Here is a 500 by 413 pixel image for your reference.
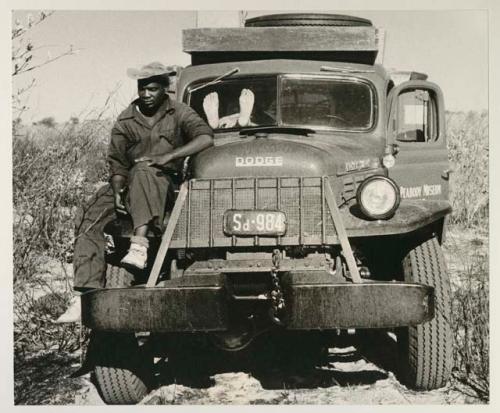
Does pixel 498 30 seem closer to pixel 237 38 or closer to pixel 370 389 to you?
pixel 237 38

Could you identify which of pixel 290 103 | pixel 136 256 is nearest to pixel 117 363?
pixel 136 256

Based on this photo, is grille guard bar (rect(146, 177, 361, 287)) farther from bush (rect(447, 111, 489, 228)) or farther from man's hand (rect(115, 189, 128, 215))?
bush (rect(447, 111, 489, 228))

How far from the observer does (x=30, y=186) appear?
17.1 feet

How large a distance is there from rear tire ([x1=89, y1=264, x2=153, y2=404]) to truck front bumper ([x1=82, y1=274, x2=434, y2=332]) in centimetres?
66

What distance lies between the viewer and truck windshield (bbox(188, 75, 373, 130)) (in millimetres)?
5109

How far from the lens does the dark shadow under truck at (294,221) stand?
12.6 ft

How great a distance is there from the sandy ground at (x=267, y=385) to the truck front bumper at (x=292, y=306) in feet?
3.19

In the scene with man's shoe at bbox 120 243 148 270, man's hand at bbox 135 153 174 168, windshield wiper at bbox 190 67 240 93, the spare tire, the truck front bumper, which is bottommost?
the truck front bumper

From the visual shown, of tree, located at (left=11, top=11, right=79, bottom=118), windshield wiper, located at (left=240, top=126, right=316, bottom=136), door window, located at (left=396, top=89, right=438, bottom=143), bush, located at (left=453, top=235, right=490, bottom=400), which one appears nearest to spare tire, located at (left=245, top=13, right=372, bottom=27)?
door window, located at (left=396, top=89, right=438, bottom=143)

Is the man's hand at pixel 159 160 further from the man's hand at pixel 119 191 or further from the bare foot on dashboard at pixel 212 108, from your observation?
the bare foot on dashboard at pixel 212 108

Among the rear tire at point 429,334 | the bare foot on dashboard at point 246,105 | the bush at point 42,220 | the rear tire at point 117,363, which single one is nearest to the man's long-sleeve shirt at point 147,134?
the bare foot on dashboard at point 246,105

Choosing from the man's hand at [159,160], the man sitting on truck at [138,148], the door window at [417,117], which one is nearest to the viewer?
the man's hand at [159,160]

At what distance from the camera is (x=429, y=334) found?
4.43 m

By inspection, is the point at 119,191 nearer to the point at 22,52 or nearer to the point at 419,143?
the point at 22,52
